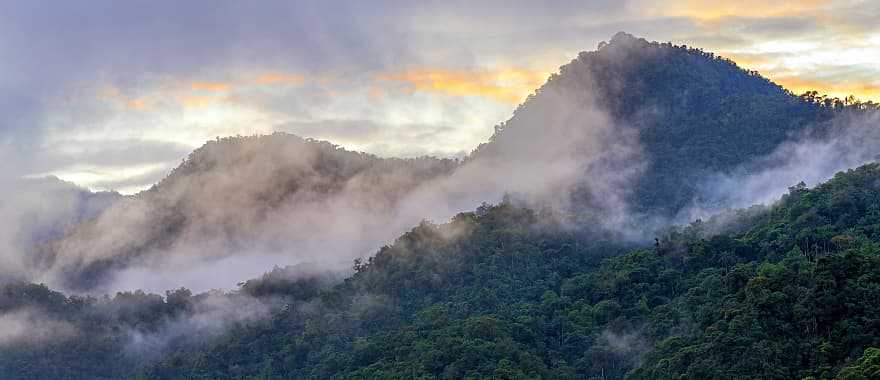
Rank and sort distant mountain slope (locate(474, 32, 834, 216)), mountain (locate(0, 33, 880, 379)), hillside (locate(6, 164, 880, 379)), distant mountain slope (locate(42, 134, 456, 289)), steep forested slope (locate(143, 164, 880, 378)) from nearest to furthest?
steep forested slope (locate(143, 164, 880, 378))
hillside (locate(6, 164, 880, 379))
mountain (locate(0, 33, 880, 379))
distant mountain slope (locate(474, 32, 834, 216))
distant mountain slope (locate(42, 134, 456, 289))

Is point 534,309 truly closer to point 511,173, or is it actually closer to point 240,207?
point 511,173

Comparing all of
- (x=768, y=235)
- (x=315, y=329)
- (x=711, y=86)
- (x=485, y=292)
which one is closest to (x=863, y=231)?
(x=768, y=235)

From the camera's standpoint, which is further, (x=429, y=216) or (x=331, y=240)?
(x=331, y=240)

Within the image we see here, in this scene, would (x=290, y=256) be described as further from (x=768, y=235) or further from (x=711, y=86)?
(x=768, y=235)

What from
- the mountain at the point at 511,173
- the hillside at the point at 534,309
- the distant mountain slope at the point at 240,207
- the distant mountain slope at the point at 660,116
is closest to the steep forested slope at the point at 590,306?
the hillside at the point at 534,309

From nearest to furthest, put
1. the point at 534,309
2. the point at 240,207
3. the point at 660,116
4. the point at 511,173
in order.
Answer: the point at 534,309 → the point at 511,173 → the point at 660,116 → the point at 240,207

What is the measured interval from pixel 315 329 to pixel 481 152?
28990 mm

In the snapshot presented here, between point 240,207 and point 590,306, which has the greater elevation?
point 240,207

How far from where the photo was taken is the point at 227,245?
115m

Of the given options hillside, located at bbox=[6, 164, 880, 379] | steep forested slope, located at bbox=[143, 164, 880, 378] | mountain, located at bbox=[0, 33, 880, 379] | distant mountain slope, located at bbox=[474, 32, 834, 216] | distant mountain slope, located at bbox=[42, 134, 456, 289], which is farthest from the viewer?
distant mountain slope, located at bbox=[42, 134, 456, 289]

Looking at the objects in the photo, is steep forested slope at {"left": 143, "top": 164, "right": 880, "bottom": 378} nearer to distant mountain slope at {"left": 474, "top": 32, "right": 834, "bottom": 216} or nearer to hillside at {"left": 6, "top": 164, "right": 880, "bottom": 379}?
hillside at {"left": 6, "top": 164, "right": 880, "bottom": 379}

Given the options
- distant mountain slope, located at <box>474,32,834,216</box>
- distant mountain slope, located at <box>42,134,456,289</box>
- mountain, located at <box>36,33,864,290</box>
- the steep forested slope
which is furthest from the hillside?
distant mountain slope, located at <box>42,134,456,289</box>

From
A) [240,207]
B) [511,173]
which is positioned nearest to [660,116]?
[511,173]

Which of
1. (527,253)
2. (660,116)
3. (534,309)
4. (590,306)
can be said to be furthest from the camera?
(660,116)
